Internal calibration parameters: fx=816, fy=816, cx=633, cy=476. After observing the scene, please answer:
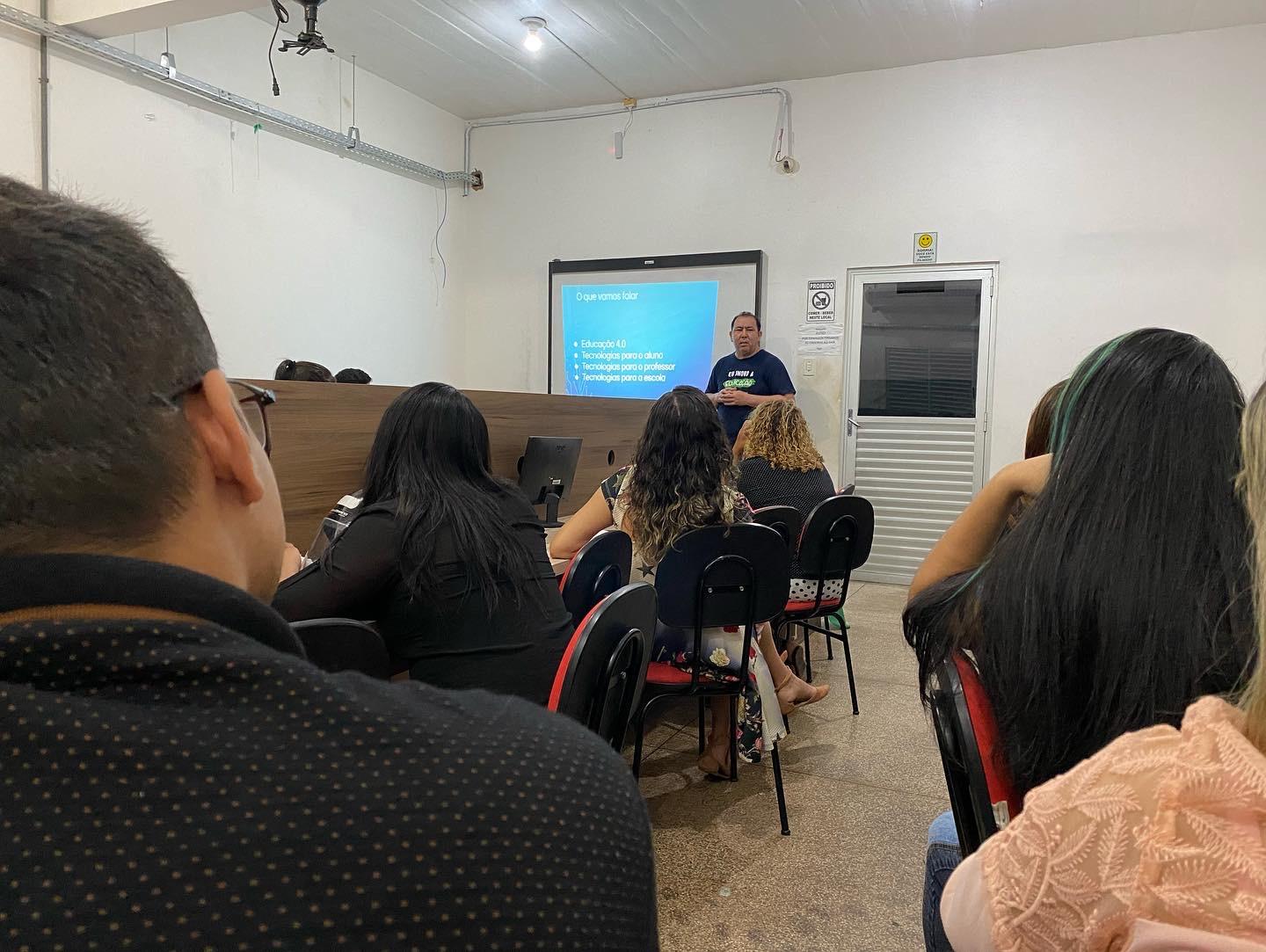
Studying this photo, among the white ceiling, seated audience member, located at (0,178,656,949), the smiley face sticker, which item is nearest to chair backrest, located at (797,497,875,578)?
seated audience member, located at (0,178,656,949)

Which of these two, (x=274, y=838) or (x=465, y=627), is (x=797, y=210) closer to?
(x=465, y=627)

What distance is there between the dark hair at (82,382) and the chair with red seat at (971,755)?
0.93m

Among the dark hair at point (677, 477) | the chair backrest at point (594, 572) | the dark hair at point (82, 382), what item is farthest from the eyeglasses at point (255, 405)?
the dark hair at point (677, 477)

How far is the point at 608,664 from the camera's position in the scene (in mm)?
1374

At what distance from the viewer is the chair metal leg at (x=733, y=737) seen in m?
2.51

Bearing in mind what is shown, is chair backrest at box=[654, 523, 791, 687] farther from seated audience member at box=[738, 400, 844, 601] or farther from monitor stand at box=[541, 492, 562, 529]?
monitor stand at box=[541, 492, 562, 529]

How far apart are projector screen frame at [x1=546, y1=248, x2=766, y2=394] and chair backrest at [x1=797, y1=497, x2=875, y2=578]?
287cm

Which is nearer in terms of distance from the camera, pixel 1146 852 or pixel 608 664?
pixel 1146 852

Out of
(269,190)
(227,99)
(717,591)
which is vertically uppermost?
(227,99)

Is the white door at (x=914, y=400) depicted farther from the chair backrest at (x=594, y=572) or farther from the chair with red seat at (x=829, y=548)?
the chair backrest at (x=594, y=572)

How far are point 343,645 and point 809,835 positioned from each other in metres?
1.42

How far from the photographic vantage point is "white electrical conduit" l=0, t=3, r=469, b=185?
3.66 meters

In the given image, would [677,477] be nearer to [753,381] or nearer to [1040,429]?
[1040,429]

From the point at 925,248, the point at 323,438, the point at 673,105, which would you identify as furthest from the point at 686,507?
the point at 673,105
